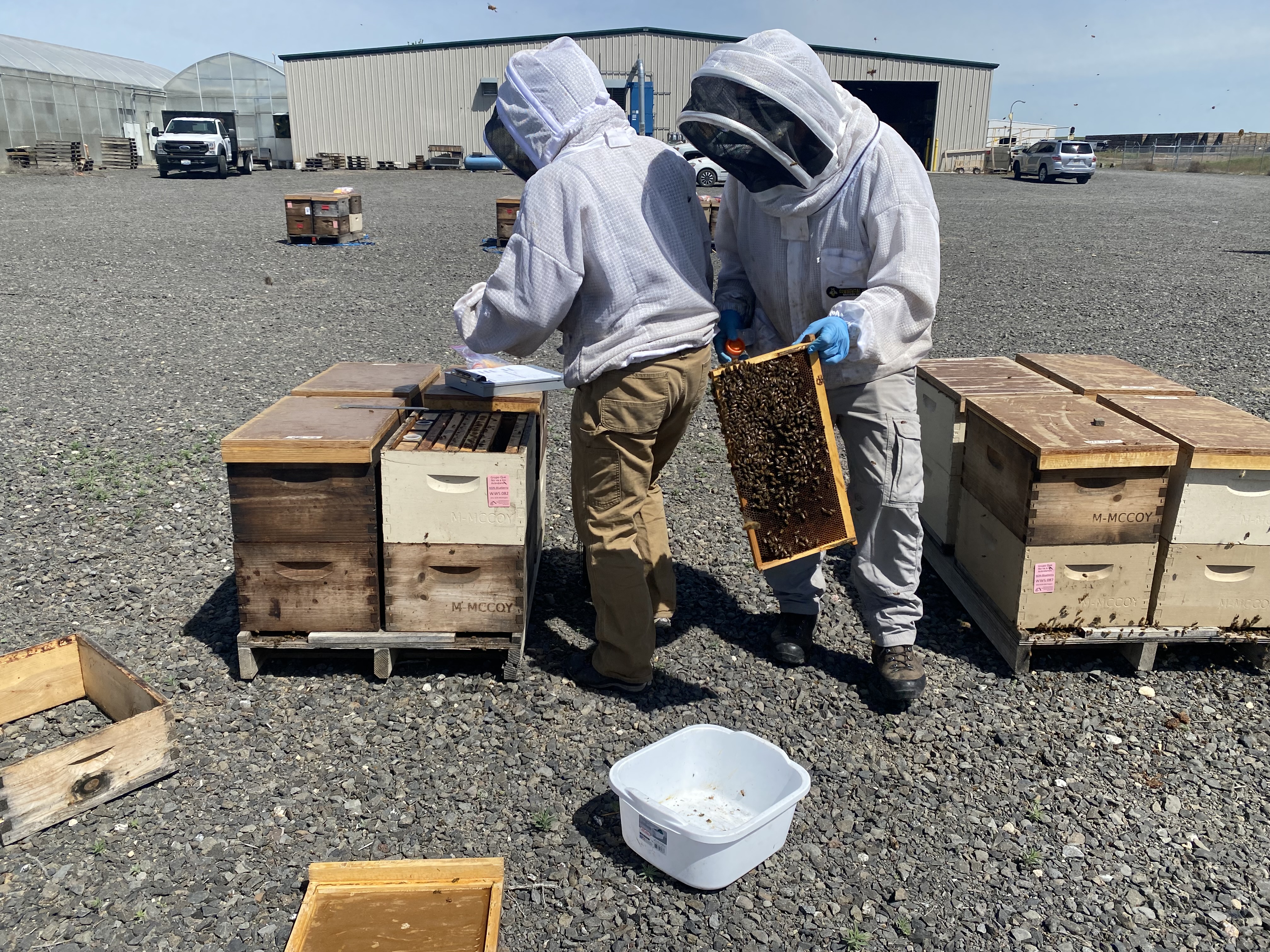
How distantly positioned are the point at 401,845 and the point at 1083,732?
230 cm

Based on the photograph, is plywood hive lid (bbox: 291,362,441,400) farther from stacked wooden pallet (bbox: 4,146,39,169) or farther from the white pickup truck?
stacked wooden pallet (bbox: 4,146,39,169)

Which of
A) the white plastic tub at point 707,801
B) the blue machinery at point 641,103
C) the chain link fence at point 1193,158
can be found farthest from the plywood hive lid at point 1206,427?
the chain link fence at point 1193,158

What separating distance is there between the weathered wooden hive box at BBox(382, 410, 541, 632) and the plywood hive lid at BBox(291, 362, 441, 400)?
0.47 metres

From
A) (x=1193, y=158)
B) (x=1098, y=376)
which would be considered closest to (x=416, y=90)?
(x=1193, y=158)

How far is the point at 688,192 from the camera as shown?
3.16 meters

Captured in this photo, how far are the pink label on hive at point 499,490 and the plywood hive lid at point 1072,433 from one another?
1.84m

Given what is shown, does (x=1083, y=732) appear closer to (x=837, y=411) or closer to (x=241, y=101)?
(x=837, y=411)

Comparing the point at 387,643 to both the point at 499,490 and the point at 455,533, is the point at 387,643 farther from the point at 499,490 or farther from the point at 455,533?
the point at 499,490

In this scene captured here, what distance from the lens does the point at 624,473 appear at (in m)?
3.21

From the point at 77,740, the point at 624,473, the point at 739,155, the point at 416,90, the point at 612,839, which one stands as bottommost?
the point at 612,839

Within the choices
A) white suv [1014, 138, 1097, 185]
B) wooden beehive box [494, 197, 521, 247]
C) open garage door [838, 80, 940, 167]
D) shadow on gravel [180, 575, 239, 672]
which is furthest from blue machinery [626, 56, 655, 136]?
shadow on gravel [180, 575, 239, 672]

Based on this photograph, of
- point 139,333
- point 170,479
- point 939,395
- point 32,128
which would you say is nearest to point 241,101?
point 32,128

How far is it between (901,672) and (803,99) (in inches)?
76.8

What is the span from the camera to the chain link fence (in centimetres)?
3919
